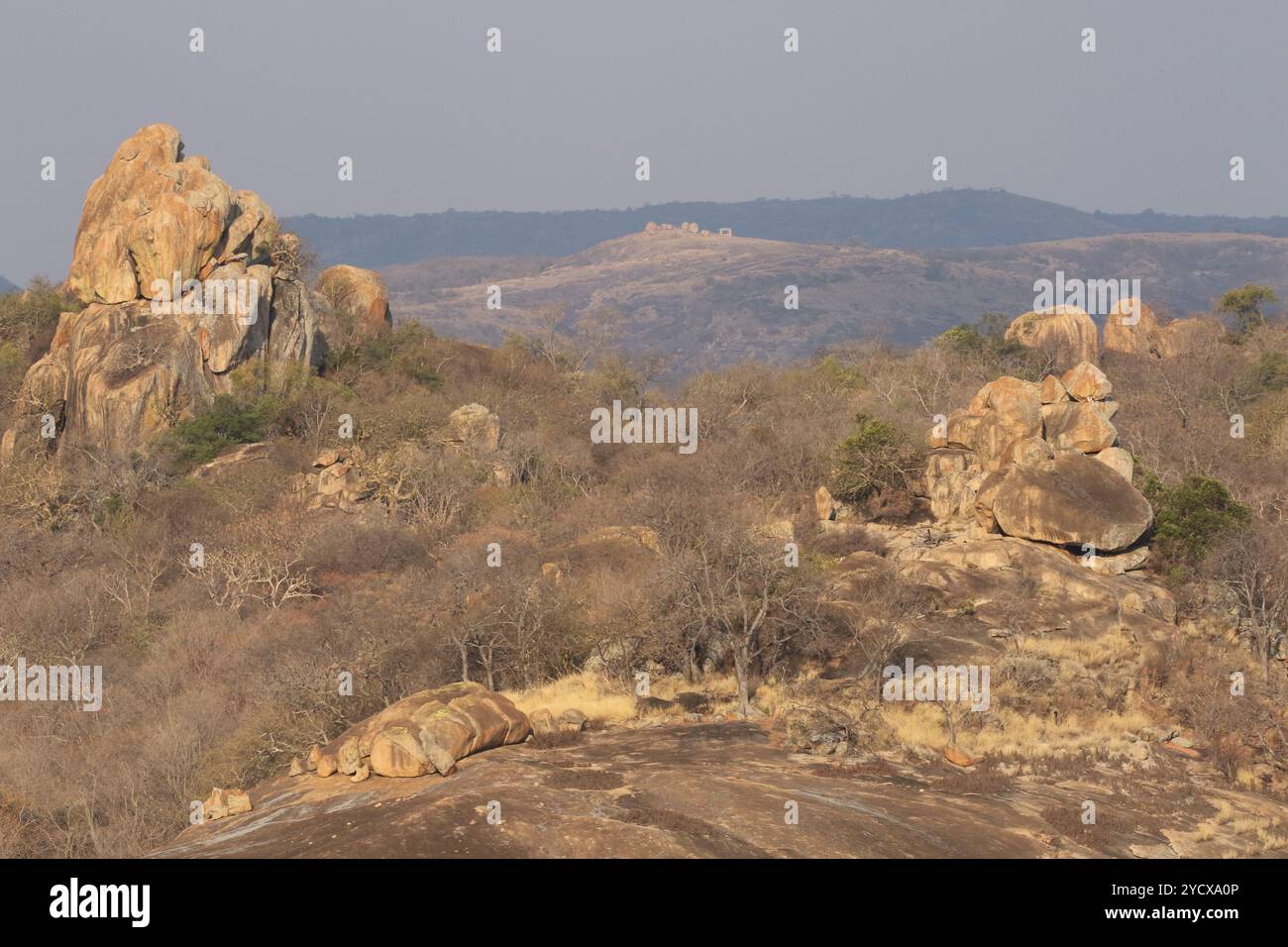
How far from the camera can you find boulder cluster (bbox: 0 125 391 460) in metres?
48.3

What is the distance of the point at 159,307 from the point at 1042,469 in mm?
35165

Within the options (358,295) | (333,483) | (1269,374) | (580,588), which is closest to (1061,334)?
(1269,374)

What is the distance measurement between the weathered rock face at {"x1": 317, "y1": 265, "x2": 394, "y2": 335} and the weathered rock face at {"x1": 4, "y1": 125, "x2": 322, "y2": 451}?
752 cm

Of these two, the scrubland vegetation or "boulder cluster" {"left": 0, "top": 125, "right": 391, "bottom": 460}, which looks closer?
the scrubland vegetation

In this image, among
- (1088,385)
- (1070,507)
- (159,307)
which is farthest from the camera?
(159,307)

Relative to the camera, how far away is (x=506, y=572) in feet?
104

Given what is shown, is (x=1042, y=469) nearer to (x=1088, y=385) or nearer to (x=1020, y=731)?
(x=1088, y=385)

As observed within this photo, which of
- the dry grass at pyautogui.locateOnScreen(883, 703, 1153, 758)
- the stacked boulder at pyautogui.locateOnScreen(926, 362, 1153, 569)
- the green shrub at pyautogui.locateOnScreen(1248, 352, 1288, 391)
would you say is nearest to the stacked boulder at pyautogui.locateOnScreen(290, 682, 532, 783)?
the dry grass at pyautogui.locateOnScreen(883, 703, 1153, 758)

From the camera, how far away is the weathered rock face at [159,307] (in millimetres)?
48312

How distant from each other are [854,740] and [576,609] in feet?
33.9

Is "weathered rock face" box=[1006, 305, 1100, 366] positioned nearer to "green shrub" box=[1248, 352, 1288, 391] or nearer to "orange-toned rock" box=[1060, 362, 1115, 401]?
"green shrub" box=[1248, 352, 1288, 391]

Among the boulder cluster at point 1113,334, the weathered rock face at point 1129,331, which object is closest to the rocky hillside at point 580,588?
the boulder cluster at point 1113,334

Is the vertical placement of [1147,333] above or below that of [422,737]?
above

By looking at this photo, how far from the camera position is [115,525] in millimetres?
43875
